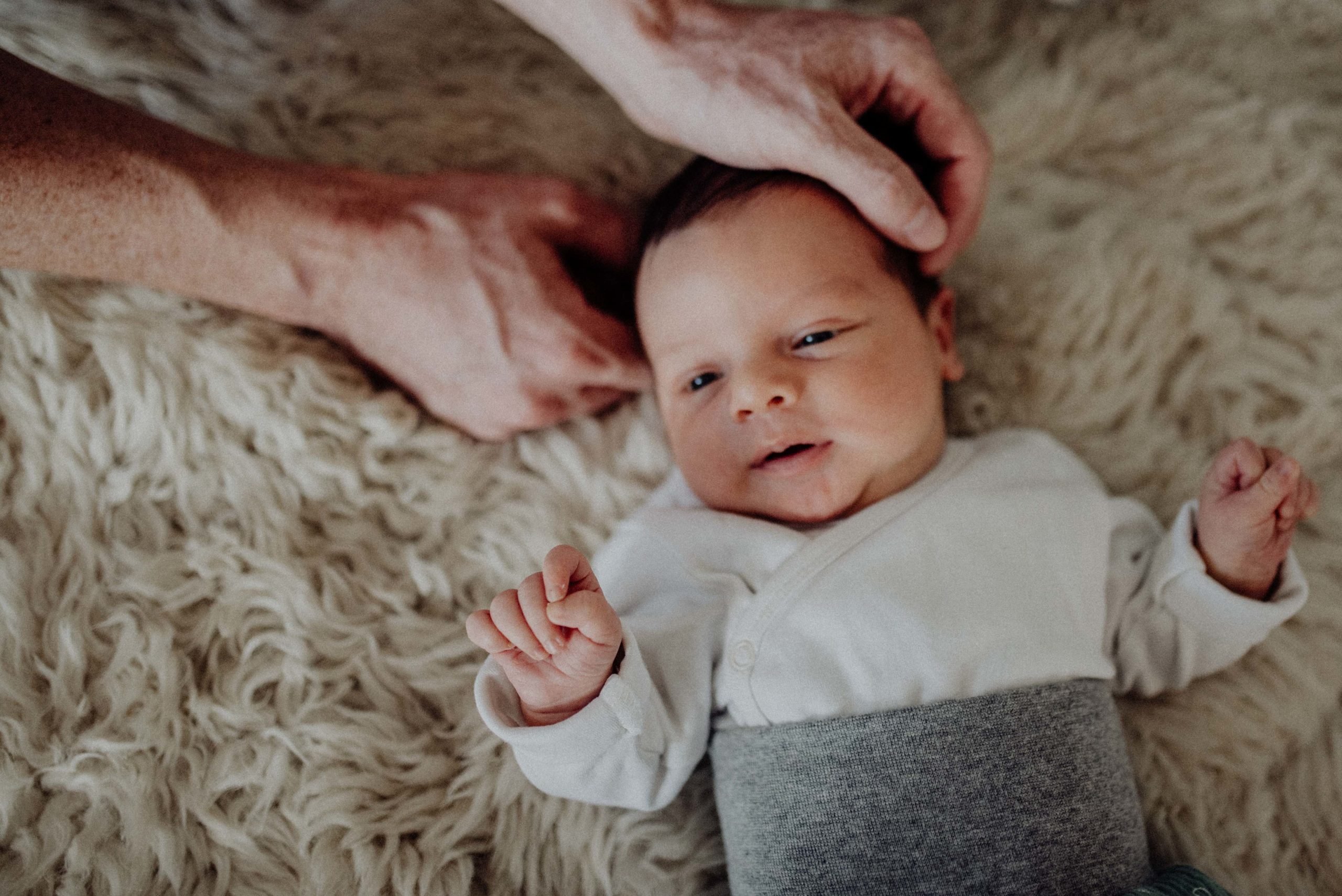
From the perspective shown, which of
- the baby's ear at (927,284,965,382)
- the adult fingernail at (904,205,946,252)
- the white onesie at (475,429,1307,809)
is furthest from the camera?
the baby's ear at (927,284,965,382)

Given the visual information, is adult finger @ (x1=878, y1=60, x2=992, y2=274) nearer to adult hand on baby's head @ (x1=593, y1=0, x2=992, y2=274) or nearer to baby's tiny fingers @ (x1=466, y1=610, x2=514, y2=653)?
adult hand on baby's head @ (x1=593, y1=0, x2=992, y2=274)

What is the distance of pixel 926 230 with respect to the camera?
97 cm

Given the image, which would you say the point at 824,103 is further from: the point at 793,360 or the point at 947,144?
the point at 793,360

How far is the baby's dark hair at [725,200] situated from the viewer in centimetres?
98

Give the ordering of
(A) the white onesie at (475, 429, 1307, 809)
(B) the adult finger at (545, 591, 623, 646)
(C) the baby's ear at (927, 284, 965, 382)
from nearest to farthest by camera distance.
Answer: (B) the adult finger at (545, 591, 623, 646) < (A) the white onesie at (475, 429, 1307, 809) < (C) the baby's ear at (927, 284, 965, 382)

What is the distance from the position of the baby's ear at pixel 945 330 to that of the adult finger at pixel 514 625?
1.90ft

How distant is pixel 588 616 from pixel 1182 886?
1.94 feet

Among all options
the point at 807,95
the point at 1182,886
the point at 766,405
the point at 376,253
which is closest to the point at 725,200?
the point at 807,95

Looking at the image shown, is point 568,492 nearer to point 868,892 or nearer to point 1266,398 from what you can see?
point 868,892

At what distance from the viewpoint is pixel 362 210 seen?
42.0 inches

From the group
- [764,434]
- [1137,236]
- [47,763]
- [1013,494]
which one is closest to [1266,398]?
[1137,236]

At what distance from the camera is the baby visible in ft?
2.65

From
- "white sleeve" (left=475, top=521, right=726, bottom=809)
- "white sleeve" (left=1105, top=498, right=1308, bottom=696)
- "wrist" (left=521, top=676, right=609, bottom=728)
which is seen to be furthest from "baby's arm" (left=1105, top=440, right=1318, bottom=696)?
"wrist" (left=521, top=676, right=609, bottom=728)

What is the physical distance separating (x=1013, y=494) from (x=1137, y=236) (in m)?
0.44
